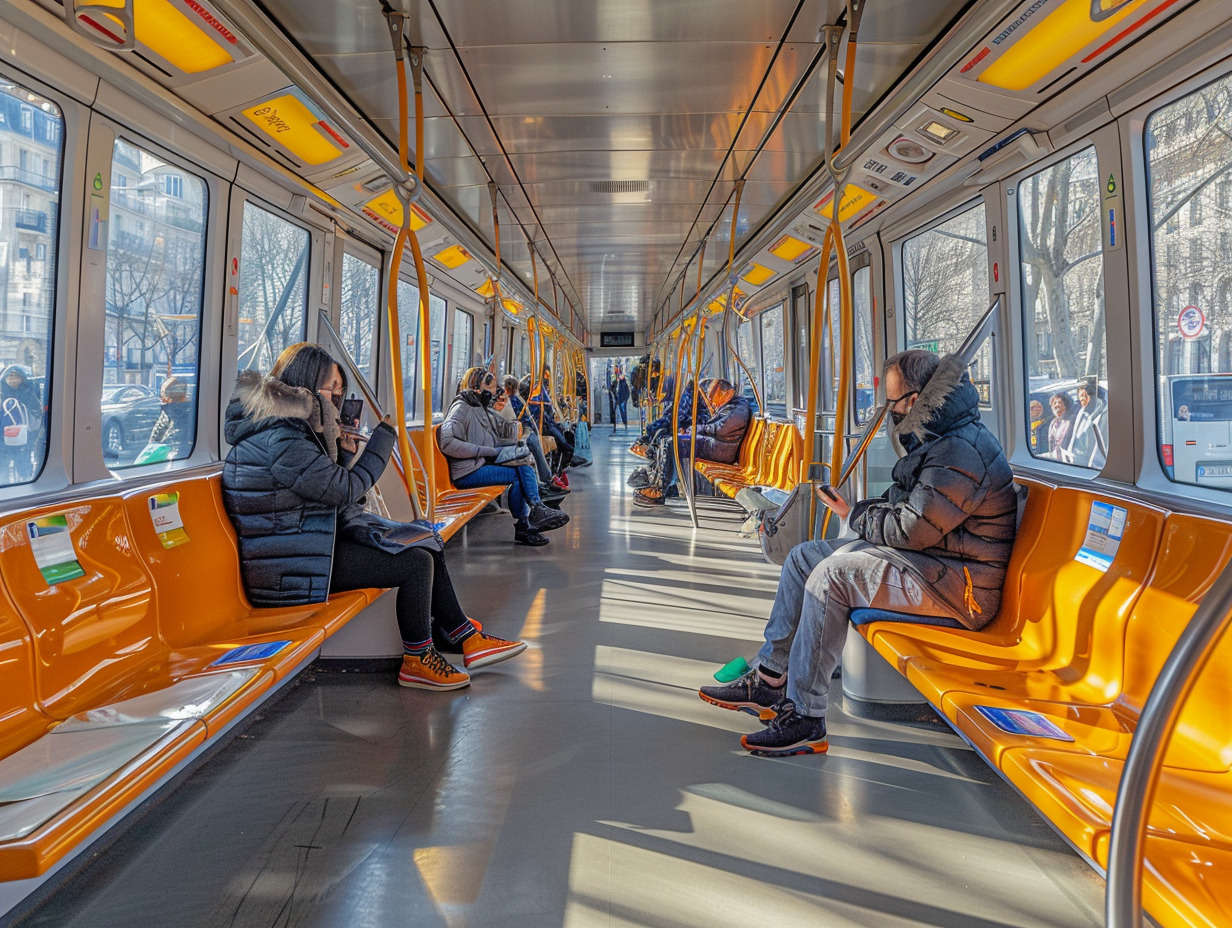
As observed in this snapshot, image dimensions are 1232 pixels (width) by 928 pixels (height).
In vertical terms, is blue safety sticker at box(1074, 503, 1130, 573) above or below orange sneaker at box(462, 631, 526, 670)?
above

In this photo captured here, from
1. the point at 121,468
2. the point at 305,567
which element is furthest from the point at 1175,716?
the point at 121,468

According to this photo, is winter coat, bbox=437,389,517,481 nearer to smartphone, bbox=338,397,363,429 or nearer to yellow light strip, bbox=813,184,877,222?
smartphone, bbox=338,397,363,429

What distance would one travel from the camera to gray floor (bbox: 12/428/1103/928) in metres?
2.08

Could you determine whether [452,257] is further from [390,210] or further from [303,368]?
[303,368]

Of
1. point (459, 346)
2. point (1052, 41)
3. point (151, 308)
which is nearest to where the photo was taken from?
point (1052, 41)

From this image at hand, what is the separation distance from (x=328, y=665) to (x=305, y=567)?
70cm

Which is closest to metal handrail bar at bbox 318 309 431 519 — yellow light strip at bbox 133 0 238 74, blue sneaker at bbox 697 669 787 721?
yellow light strip at bbox 133 0 238 74

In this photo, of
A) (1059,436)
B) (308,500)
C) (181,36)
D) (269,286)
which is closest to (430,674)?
(308,500)

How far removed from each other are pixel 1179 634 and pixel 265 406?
3.14 m

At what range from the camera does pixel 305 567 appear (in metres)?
3.54

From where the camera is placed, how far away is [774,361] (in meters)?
10.7

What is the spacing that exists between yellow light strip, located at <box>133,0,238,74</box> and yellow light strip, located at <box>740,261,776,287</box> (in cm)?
578

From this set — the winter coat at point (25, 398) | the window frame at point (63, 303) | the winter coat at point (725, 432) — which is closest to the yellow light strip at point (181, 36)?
the window frame at point (63, 303)

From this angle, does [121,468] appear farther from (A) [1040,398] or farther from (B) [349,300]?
(A) [1040,398]
